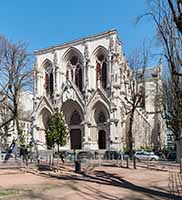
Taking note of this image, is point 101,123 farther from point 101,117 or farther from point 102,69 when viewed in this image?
point 102,69

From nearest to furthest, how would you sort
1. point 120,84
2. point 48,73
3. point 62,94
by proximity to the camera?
1. point 120,84
2. point 62,94
3. point 48,73

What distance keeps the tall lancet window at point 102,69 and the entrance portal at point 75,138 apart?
9.47 metres

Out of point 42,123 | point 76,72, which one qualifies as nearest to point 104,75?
point 76,72

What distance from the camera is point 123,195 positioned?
1384cm

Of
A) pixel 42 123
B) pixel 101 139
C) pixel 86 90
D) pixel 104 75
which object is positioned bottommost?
pixel 101 139

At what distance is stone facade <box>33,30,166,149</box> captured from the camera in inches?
2234

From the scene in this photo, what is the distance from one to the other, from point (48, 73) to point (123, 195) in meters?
54.3

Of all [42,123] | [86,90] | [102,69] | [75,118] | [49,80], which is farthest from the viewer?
[49,80]

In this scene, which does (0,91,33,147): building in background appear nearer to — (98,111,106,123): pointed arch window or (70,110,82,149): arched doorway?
(70,110,82,149): arched doorway

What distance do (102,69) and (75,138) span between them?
500 inches

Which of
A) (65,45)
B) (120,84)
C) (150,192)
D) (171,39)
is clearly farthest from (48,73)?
(150,192)

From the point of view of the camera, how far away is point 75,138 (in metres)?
61.9

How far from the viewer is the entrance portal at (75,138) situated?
6150 cm

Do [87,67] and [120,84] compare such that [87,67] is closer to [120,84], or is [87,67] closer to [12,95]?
[120,84]
